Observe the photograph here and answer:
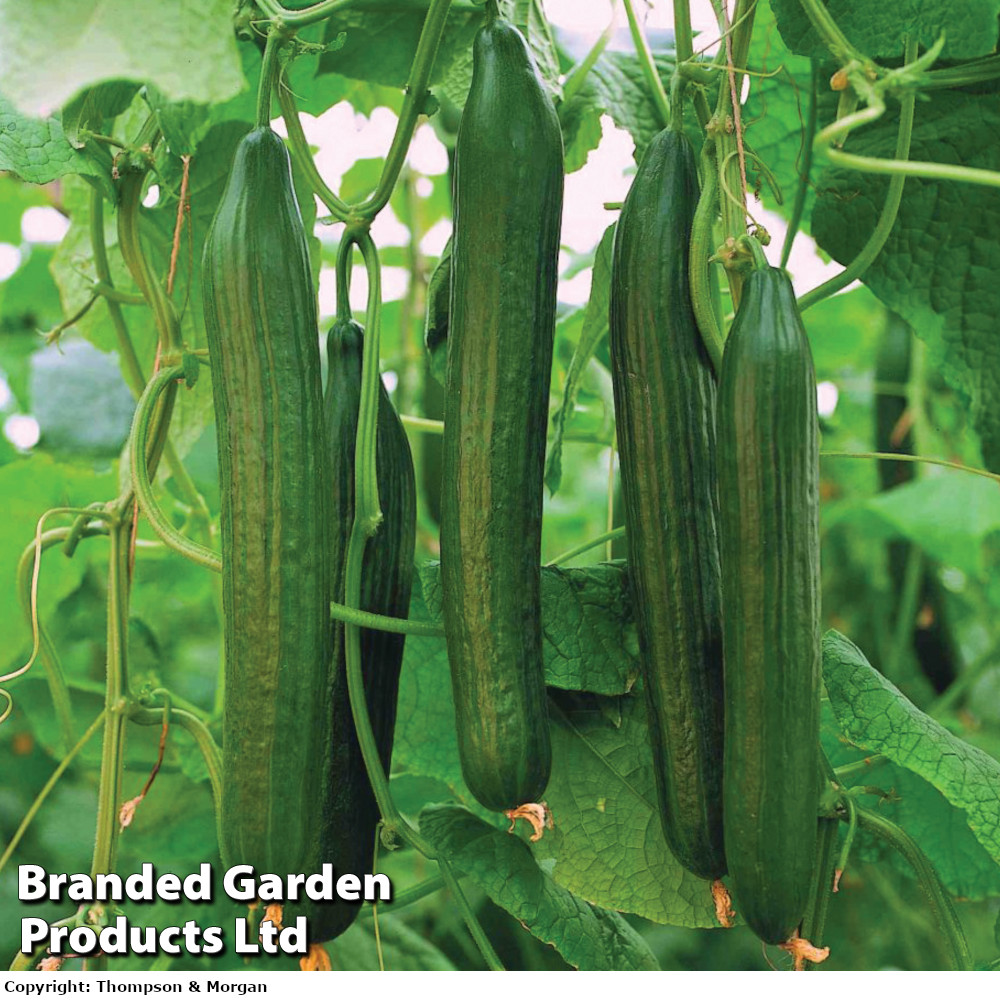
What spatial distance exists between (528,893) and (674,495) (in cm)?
45

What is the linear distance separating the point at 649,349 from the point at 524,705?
0.27 metres

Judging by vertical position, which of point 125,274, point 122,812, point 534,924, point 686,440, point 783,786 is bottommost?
point 534,924

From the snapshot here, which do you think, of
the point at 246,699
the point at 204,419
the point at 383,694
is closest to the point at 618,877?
the point at 383,694

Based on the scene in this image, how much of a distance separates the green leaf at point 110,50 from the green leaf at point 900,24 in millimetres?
493

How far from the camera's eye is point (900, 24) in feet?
3.22

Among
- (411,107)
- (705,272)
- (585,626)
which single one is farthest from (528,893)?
(411,107)

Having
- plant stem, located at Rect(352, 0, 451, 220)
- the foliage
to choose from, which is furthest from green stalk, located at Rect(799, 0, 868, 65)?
plant stem, located at Rect(352, 0, 451, 220)

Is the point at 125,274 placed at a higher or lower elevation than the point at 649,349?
higher

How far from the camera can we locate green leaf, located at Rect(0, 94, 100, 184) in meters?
1.06

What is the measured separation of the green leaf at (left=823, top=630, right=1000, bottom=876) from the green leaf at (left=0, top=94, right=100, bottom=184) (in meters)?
0.81

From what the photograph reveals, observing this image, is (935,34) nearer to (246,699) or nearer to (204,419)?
(246,699)

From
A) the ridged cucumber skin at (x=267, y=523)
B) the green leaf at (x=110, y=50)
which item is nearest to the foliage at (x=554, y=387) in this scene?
the green leaf at (x=110, y=50)

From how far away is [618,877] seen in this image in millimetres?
1072

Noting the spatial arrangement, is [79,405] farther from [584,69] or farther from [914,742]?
[914,742]
